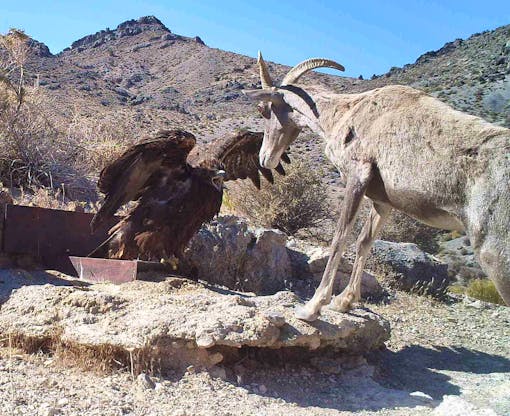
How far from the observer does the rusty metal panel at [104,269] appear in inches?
249

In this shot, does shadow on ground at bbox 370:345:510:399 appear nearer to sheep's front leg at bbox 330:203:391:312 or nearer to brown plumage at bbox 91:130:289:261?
sheep's front leg at bbox 330:203:391:312

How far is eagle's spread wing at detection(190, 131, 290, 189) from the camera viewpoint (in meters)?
7.60

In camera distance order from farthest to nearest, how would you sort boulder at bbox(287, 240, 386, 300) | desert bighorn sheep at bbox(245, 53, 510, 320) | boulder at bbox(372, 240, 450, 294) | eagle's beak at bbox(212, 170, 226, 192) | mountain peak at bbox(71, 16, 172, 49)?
mountain peak at bbox(71, 16, 172, 49) → boulder at bbox(372, 240, 450, 294) → boulder at bbox(287, 240, 386, 300) → eagle's beak at bbox(212, 170, 226, 192) → desert bighorn sheep at bbox(245, 53, 510, 320)

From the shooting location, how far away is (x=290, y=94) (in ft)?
22.4

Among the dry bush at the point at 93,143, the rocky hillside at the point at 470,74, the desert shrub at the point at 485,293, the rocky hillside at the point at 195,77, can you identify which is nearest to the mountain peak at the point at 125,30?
the rocky hillside at the point at 195,77

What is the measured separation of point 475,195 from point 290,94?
269 cm

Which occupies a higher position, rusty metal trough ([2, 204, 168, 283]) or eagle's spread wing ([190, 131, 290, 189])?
eagle's spread wing ([190, 131, 290, 189])

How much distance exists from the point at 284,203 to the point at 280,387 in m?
9.03

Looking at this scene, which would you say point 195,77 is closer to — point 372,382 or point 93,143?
point 93,143

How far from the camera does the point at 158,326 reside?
4.85 metres

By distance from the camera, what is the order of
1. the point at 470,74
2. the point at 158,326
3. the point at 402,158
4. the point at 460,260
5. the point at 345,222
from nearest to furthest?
the point at 158,326
the point at 402,158
the point at 345,222
the point at 460,260
the point at 470,74

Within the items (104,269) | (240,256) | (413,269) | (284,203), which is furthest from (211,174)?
(284,203)

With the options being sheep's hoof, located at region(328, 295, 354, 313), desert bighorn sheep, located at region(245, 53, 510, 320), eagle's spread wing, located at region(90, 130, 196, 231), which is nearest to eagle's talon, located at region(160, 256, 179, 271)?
eagle's spread wing, located at region(90, 130, 196, 231)

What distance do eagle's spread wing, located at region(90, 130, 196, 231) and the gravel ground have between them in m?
2.05
